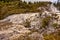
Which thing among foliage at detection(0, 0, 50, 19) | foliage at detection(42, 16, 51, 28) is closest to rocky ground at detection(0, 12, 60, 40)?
foliage at detection(42, 16, 51, 28)

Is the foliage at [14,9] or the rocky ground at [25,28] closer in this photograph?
the rocky ground at [25,28]

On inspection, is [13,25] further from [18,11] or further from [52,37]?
[18,11]

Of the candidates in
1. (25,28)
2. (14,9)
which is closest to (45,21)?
(25,28)

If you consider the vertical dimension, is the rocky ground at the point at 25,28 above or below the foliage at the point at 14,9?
below

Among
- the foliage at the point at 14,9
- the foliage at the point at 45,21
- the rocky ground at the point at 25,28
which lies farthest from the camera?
the foliage at the point at 14,9

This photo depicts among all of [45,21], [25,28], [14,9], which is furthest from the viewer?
[14,9]

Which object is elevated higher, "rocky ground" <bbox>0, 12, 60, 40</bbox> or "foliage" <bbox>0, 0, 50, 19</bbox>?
"foliage" <bbox>0, 0, 50, 19</bbox>

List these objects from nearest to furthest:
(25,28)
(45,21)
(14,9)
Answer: (25,28) → (45,21) → (14,9)

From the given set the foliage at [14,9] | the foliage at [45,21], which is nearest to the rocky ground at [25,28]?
the foliage at [45,21]

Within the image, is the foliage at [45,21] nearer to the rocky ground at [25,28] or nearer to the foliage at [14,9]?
the rocky ground at [25,28]

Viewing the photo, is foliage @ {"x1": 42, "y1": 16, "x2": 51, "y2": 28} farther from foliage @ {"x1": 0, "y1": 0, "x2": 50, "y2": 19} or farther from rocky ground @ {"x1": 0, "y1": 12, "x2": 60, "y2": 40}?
foliage @ {"x1": 0, "y1": 0, "x2": 50, "y2": 19}

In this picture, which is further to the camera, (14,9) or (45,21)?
(14,9)

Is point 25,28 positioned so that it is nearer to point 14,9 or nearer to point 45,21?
point 45,21

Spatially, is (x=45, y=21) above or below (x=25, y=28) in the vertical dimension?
above
